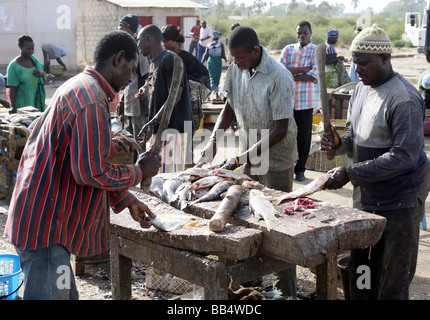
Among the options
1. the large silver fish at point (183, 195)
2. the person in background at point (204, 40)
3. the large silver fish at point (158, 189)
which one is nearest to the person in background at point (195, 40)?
the person in background at point (204, 40)

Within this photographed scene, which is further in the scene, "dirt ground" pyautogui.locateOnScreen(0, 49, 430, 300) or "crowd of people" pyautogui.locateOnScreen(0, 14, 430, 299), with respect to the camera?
"dirt ground" pyautogui.locateOnScreen(0, 49, 430, 300)

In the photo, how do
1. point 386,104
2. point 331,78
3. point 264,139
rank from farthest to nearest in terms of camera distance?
point 331,78, point 264,139, point 386,104

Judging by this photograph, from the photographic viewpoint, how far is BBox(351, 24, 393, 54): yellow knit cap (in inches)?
142

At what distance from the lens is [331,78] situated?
11.0 meters

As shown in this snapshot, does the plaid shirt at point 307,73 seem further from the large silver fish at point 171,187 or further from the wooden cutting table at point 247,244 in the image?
the wooden cutting table at point 247,244

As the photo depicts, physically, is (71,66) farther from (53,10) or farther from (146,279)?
(146,279)

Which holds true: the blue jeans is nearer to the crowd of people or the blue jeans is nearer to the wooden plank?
the crowd of people

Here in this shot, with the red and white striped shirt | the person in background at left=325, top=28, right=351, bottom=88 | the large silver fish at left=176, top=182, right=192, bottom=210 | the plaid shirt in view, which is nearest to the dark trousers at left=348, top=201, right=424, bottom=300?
the large silver fish at left=176, top=182, right=192, bottom=210

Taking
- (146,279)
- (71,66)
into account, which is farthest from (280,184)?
(71,66)

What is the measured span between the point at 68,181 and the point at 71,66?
20.5 metres

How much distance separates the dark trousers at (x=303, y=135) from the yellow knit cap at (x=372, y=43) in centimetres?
430

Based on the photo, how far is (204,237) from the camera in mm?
3285

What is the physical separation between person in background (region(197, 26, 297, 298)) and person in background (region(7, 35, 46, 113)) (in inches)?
210

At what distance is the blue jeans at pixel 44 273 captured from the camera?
9.50ft
